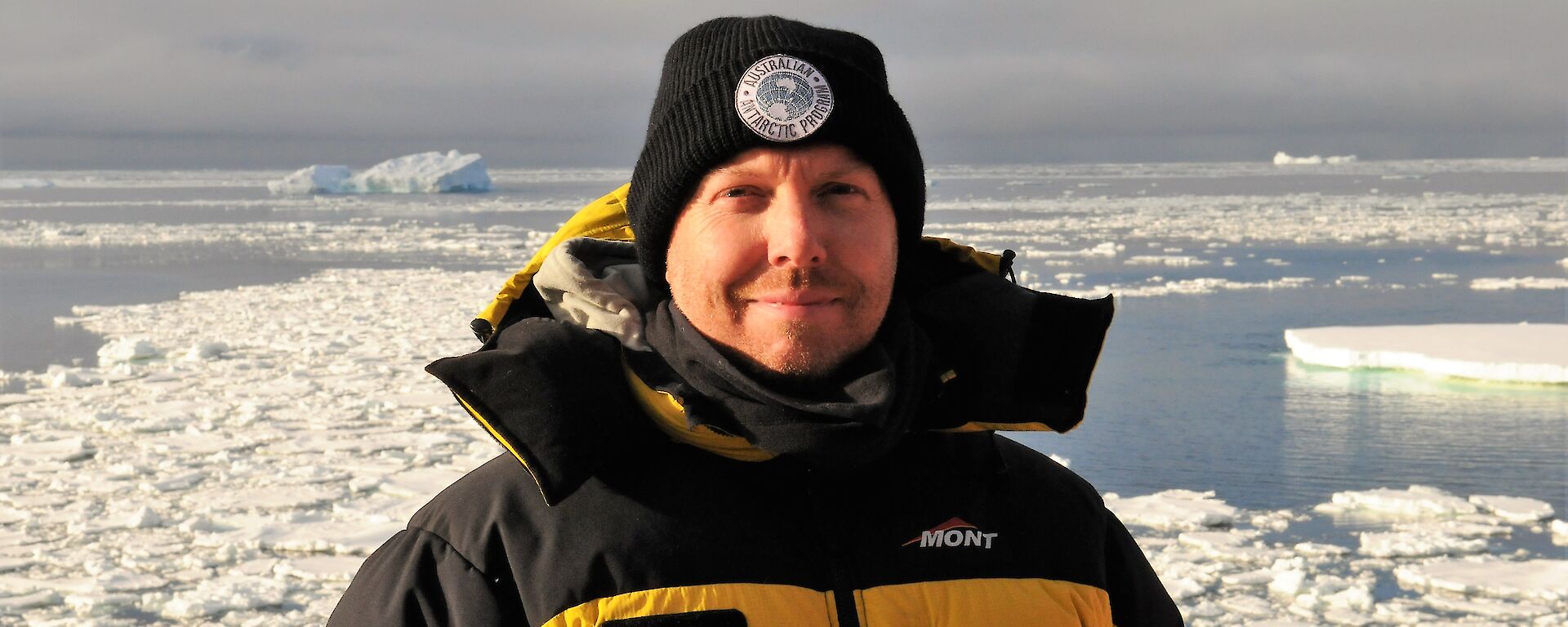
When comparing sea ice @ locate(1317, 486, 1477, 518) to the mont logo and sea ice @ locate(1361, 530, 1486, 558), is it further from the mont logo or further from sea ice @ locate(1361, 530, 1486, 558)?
the mont logo

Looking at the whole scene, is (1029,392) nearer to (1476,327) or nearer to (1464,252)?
(1476,327)

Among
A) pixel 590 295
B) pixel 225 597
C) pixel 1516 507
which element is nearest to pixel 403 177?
pixel 225 597

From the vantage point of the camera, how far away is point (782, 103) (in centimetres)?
133

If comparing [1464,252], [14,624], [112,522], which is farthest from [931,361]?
[1464,252]

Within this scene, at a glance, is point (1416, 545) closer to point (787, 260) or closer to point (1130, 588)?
point (1130, 588)

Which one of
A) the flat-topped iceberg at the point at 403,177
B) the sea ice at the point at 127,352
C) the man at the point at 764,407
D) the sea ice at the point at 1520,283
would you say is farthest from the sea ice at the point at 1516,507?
the flat-topped iceberg at the point at 403,177

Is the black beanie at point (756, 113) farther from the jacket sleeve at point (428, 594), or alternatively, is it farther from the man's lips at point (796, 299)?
the jacket sleeve at point (428, 594)

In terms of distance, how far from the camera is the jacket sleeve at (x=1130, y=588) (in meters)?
1.51

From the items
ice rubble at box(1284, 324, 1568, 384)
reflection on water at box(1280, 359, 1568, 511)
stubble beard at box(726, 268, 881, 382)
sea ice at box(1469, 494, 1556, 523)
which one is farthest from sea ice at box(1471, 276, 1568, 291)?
stubble beard at box(726, 268, 881, 382)

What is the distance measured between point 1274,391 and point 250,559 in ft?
17.1

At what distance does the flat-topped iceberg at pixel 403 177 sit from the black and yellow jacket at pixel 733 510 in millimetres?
41124

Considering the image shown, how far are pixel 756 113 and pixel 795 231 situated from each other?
128mm

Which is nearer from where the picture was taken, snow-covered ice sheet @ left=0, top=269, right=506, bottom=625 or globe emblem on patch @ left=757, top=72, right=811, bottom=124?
globe emblem on patch @ left=757, top=72, right=811, bottom=124

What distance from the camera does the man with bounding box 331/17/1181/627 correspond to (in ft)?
4.19
